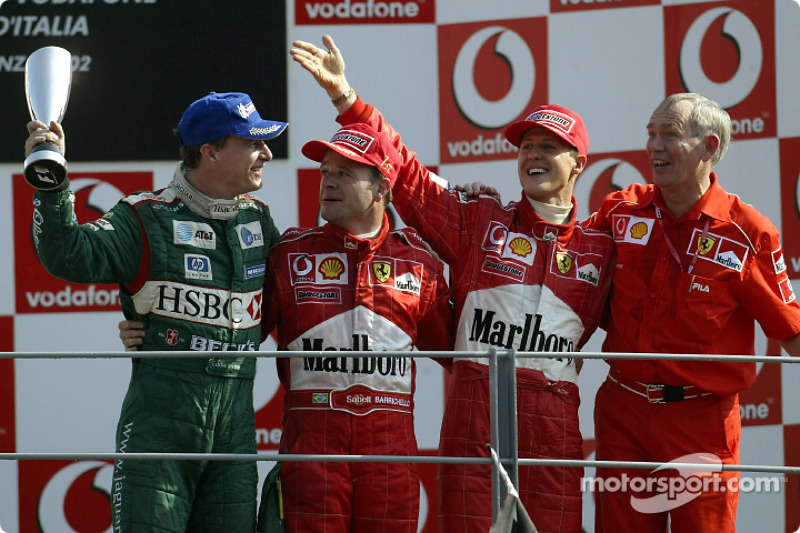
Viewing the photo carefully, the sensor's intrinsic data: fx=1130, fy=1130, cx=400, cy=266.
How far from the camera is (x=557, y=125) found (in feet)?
8.02

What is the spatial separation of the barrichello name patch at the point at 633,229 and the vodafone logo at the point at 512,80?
0.73m

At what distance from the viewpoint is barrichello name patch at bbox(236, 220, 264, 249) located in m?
2.32

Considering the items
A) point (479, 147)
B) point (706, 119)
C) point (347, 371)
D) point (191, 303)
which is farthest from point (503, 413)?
point (479, 147)

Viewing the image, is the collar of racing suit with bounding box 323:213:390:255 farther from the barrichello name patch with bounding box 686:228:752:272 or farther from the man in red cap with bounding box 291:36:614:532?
the barrichello name patch with bounding box 686:228:752:272

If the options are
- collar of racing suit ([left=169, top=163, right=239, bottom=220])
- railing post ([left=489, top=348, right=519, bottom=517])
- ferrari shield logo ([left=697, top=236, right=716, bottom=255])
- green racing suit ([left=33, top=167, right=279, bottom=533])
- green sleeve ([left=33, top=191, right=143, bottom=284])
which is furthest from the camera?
ferrari shield logo ([left=697, top=236, right=716, bottom=255])

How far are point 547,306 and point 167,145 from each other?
48.4 inches

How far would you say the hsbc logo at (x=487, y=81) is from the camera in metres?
3.10

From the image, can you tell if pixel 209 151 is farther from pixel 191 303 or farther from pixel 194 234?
pixel 191 303

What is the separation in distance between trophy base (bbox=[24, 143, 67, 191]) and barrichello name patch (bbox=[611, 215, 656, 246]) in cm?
118

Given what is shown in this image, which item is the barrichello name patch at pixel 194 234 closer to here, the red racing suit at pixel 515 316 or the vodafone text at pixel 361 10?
the red racing suit at pixel 515 316

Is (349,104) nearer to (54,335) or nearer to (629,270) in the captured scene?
(629,270)

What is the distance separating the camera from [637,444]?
2.37 metres

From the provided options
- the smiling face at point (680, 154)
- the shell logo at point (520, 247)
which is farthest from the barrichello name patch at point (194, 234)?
the smiling face at point (680, 154)

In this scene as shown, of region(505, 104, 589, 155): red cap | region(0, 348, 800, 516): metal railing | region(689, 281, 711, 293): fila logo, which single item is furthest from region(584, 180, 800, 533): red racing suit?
region(0, 348, 800, 516): metal railing
